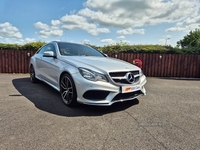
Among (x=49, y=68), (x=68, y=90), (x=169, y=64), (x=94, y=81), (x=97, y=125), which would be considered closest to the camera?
(x=97, y=125)

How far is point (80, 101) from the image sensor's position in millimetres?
3154

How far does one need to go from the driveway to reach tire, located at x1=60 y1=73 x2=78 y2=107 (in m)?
0.14

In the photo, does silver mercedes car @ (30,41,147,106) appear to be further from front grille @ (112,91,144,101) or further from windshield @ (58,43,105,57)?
windshield @ (58,43,105,57)

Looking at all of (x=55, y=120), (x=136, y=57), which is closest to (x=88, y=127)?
(x=55, y=120)

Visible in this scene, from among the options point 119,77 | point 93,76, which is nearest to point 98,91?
point 93,76

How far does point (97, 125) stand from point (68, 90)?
1.10 metres

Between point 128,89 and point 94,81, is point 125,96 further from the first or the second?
point 94,81

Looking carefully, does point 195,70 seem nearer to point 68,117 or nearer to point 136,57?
point 136,57

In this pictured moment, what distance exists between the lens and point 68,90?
346cm

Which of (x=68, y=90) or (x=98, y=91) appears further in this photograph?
(x=68, y=90)

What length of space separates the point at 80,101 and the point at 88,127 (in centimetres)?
65

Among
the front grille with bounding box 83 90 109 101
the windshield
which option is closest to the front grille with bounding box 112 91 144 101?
the front grille with bounding box 83 90 109 101

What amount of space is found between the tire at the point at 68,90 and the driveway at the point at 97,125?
0.14 meters

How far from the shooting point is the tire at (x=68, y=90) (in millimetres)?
3258
